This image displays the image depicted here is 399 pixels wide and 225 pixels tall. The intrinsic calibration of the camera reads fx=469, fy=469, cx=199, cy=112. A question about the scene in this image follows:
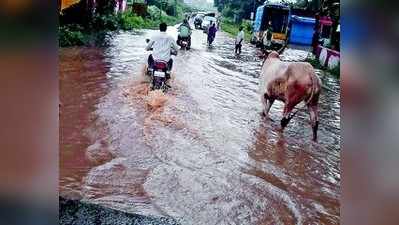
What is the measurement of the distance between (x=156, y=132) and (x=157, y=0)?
519 millimetres

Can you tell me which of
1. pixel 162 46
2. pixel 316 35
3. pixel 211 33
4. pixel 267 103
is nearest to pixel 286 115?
pixel 267 103

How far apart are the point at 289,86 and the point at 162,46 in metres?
0.54

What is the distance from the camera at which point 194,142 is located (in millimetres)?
1787

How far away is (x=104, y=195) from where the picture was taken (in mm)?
1707

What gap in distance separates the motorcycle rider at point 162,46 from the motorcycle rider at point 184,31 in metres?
0.03

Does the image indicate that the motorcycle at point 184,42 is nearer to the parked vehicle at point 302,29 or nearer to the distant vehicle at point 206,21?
the distant vehicle at point 206,21

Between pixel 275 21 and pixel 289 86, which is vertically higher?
pixel 275 21

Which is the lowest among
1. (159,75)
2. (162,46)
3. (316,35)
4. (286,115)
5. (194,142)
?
(194,142)

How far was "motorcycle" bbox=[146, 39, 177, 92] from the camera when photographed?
192cm

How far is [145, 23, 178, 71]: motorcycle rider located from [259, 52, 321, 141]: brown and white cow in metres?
0.38

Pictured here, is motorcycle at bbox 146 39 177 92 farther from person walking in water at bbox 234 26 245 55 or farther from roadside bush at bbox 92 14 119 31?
person walking in water at bbox 234 26 245 55

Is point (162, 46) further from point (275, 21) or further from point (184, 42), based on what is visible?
point (275, 21)
